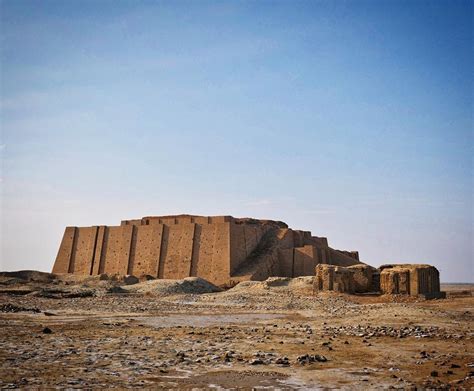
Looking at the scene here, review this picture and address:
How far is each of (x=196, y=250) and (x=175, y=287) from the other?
32.8ft

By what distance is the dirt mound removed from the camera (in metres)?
28.6

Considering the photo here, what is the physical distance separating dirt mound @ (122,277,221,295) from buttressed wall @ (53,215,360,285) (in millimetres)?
4341

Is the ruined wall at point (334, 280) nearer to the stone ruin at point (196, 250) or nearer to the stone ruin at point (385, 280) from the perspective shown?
the stone ruin at point (385, 280)

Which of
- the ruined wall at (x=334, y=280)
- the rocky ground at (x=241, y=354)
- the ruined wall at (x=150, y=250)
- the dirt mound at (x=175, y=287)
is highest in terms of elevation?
the ruined wall at (x=150, y=250)

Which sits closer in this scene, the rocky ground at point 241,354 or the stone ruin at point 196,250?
the rocky ground at point 241,354

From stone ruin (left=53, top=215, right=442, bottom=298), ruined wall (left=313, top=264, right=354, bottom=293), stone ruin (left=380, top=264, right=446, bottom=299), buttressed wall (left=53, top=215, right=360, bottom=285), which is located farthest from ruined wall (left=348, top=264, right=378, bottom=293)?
→ buttressed wall (left=53, top=215, right=360, bottom=285)

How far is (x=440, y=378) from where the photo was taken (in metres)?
5.64

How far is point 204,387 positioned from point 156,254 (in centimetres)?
3643

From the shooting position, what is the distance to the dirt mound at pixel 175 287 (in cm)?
2862

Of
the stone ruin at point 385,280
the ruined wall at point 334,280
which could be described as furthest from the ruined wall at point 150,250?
the stone ruin at point 385,280

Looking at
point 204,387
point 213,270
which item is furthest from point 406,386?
point 213,270

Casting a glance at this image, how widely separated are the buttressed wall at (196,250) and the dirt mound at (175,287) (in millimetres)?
4341

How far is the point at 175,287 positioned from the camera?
2941cm

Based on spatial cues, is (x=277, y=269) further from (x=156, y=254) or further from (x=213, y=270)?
(x=156, y=254)
